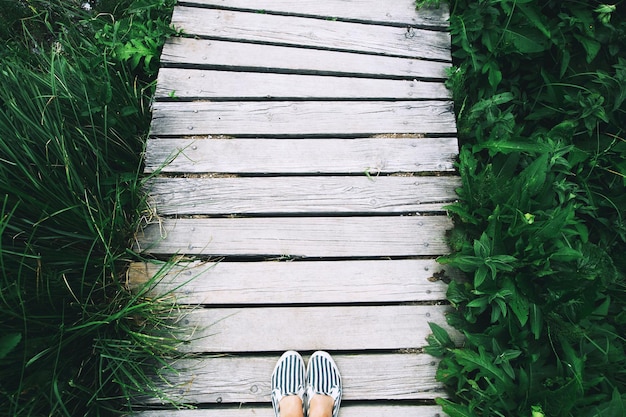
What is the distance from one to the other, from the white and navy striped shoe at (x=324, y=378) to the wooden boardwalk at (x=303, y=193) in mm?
58

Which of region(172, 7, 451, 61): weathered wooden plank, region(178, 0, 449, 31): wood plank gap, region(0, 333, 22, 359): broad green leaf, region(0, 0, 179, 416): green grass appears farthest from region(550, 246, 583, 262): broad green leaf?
region(0, 333, 22, 359): broad green leaf

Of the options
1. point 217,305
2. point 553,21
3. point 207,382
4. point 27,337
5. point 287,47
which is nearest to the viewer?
point 27,337

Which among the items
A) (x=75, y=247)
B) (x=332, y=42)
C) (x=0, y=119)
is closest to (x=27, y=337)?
(x=75, y=247)

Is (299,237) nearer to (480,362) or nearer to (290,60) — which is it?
(480,362)

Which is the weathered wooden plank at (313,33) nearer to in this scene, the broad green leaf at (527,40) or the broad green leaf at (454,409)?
the broad green leaf at (527,40)

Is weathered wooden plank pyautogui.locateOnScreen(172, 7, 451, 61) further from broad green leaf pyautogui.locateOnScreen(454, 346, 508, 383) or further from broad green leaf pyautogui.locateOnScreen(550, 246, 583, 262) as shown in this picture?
broad green leaf pyautogui.locateOnScreen(454, 346, 508, 383)

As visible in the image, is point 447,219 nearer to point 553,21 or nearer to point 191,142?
point 553,21

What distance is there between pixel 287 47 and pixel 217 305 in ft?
5.50

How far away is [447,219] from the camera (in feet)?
7.54

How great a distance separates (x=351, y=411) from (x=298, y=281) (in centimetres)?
68

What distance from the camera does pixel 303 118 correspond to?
98.8 inches

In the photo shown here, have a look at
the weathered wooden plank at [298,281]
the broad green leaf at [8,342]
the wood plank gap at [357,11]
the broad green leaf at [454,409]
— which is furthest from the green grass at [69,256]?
the broad green leaf at [454,409]

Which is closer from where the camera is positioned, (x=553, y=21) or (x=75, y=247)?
(x=75, y=247)

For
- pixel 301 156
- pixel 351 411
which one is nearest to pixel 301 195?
pixel 301 156
